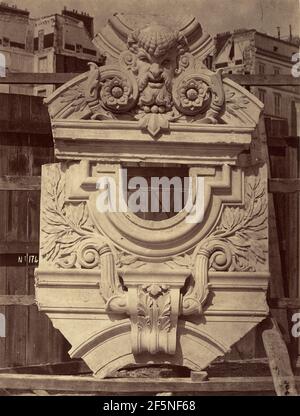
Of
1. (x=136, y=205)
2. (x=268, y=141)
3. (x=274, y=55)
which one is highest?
(x=274, y=55)

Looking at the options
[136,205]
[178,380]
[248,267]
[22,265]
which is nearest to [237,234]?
[248,267]

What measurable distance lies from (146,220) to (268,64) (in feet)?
3.21

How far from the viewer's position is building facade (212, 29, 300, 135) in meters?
3.91

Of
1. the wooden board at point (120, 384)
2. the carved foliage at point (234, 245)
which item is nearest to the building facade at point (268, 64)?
the carved foliage at point (234, 245)

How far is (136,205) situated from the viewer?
3740 millimetres

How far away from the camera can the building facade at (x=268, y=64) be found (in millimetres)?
3912

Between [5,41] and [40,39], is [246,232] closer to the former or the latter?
[40,39]

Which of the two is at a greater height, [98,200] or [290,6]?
[290,6]

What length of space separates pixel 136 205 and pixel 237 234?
463mm

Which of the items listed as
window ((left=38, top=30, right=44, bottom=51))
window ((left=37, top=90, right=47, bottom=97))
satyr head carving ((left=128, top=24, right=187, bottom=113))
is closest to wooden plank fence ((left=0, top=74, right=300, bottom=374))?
window ((left=37, top=90, right=47, bottom=97))

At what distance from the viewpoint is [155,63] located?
3658 millimetres

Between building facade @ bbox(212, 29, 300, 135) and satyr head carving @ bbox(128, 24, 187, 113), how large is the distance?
1.04 ft

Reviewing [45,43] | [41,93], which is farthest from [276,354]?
[45,43]

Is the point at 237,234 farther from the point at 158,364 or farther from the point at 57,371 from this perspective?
the point at 57,371
